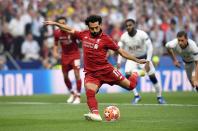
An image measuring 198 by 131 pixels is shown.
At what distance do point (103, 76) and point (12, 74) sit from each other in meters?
12.5

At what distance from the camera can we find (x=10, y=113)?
61.6 feet

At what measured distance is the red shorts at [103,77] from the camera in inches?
671

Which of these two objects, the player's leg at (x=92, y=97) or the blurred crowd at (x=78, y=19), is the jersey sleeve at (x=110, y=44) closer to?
the player's leg at (x=92, y=97)

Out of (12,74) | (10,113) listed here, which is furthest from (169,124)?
(12,74)

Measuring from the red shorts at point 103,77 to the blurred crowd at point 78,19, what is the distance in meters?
12.7

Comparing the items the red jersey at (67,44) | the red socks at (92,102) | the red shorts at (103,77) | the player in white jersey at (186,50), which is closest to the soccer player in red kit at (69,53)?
the red jersey at (67,44)

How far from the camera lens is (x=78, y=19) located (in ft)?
104

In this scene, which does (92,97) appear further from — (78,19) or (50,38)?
(78,19)

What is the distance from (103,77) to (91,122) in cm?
160

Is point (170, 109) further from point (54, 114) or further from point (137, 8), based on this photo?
point (137, 8)

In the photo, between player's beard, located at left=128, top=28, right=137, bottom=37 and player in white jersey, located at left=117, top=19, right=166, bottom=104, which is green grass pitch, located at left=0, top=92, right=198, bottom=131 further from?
player's beard, located at left=128, top=28, right=137, bottom=37

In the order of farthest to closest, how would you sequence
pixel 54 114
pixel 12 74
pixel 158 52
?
pixel 158 52 → pixel 12 74 → pixel 54 114

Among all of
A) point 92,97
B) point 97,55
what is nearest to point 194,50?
point 97,55

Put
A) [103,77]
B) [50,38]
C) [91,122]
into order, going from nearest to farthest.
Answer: [91,122], [103,77], [50,38]
